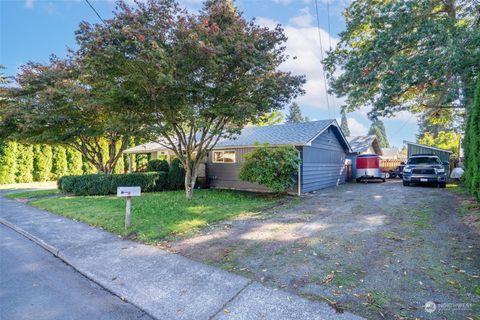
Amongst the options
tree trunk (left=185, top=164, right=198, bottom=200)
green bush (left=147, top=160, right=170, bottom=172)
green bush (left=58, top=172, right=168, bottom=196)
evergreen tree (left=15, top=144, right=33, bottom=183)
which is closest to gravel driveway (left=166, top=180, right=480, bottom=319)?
tree trunk (left=185, top=164, right=198, bottom=200)

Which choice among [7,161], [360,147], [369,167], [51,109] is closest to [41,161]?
[7,161]

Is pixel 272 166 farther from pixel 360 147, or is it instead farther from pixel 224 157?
pixel 360 147

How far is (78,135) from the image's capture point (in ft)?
43.6

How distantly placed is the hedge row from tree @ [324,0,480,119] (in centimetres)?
1159

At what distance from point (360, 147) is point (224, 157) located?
503 inches

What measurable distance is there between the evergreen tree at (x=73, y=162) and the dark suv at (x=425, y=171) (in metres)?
24.8

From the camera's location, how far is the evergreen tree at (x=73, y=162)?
70.4ft

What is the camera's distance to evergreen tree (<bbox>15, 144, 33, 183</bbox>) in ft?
61.4

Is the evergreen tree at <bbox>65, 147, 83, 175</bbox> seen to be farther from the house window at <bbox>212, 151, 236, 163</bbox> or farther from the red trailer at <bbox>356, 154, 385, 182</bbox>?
the red trailer at <bbox>356, 154, 385, 182</bbox>

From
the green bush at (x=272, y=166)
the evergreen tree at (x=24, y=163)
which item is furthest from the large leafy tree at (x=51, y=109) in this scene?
the green bush at (x=272, y=166)

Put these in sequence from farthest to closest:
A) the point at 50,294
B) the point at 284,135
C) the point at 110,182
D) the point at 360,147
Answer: the point at 360,147 < the point at 284,135 < the point at 110,182 < the point at 50,294

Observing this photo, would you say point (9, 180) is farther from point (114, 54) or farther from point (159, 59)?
point (159, 59)

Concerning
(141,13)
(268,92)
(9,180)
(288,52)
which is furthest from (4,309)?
(9,180)

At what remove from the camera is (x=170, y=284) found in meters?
3.55
